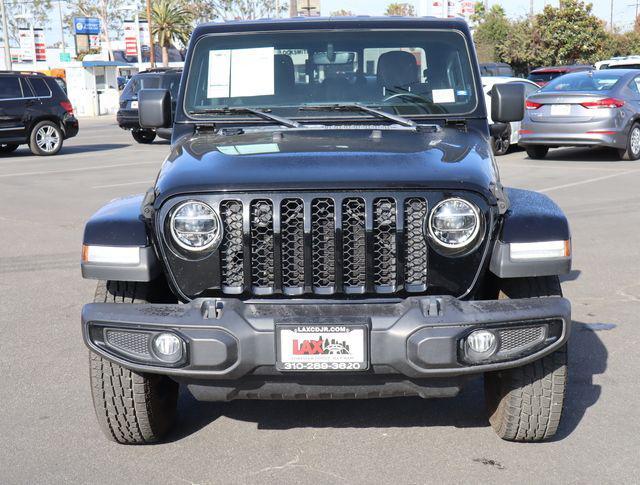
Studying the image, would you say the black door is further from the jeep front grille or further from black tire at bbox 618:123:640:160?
the jeep front grille

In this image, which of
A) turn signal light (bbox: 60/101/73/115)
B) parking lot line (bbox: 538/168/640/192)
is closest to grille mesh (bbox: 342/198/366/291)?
parking lot line (bbox: 538/168/640/192)

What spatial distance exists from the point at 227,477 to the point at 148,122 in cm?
234

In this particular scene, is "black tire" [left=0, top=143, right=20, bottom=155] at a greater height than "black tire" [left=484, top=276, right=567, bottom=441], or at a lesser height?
lesser

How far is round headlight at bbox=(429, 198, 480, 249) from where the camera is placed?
3.77 metres

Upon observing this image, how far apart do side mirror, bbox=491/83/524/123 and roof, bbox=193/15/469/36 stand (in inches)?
16.9

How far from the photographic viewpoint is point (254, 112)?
4.91 meters

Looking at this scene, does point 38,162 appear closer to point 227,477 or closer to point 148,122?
point 148,122

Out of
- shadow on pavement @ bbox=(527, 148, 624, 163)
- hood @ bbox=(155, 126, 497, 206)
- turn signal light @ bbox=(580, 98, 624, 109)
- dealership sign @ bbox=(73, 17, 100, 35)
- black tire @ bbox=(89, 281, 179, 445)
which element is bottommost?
shadow on pavement @ bbox=(527, 148, 624, 163)

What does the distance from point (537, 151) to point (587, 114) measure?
1.37 m

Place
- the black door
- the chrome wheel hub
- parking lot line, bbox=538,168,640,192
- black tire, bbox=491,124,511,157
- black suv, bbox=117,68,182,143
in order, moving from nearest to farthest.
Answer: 1. parking lot line, bbox=538,168,640,192
2. black tire, bbox=491,124,511,157
3. the black door
4. the chrome wheel hub
5. black suv, bbox=117,68,182,143

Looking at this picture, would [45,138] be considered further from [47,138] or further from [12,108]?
[12,108]

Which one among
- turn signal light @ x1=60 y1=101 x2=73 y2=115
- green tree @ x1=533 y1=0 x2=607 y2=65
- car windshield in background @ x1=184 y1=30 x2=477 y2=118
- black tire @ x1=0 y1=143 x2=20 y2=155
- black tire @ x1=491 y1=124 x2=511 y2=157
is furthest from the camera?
green tree @ x1=533 y1=0 x2=607 y2=65

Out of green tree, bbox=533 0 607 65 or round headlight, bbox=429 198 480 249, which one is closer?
round headlight, bbox=429 198 480 249

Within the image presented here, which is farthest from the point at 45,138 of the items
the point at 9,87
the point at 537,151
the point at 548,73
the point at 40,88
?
the point at 548,73
